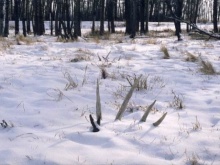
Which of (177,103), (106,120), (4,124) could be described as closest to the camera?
(4,124)

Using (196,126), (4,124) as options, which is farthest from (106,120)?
(4,124)

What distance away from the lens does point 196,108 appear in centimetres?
424

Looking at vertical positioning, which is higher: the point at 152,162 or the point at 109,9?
the point at 109,9

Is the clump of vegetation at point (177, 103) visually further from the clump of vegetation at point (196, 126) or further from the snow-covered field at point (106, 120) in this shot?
the clump of vegetation at point (196, 126)

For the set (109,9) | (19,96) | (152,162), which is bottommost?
(152,162)

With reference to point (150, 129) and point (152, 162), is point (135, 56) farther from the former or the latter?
point (152, 162)

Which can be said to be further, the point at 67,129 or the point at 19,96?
the point at 19,96

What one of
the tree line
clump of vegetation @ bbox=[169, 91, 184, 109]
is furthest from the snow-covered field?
the tree line

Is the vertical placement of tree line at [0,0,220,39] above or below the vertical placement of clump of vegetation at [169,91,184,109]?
above

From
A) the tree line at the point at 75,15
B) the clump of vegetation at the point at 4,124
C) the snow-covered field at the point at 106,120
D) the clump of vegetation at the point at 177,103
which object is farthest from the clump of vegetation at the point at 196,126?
the tree line at the point at 75,15

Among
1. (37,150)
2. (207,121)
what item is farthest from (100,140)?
(207,121)

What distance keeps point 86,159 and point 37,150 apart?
1.51ft

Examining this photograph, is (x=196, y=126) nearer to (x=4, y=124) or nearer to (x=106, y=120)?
(x=106, y=120)

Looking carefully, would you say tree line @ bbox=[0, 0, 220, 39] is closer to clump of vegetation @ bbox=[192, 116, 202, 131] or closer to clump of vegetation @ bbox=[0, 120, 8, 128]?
clump of vegetation @ bbox=[192, 116, 202, 131]
